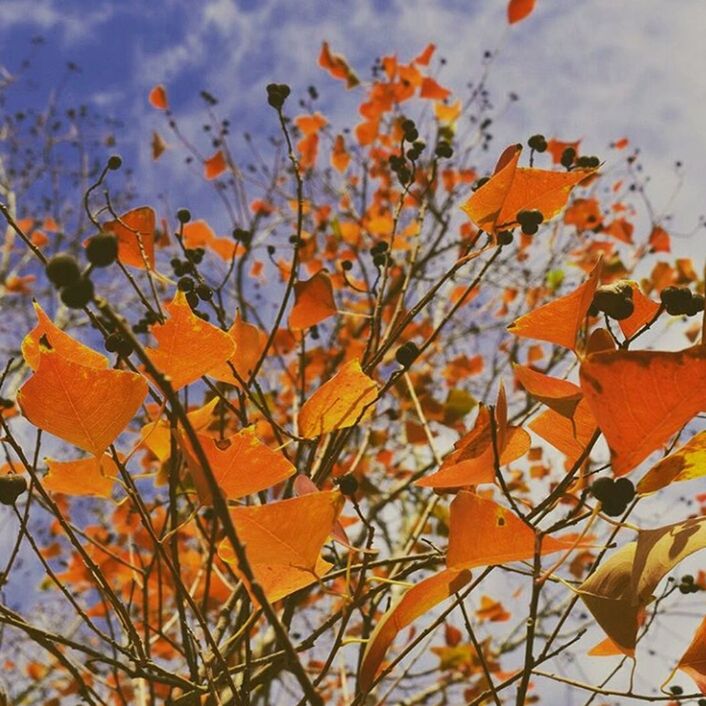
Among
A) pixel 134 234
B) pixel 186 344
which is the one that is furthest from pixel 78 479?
pixel 134 234

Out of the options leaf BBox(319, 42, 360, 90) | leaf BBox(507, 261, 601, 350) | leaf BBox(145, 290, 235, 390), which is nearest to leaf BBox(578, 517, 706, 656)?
leaf BBox(507, 261, 601, 350)

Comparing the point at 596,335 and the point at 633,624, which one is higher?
the point at 596,335

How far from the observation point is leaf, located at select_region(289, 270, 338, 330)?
150cm

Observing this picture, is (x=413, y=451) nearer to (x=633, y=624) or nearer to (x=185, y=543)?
(x=185, y=543)

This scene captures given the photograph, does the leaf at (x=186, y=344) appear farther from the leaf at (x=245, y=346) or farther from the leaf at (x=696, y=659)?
the leaf at (x=696, y=659)

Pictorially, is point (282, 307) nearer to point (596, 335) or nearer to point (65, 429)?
point (65, 429)

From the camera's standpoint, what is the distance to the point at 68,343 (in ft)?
3.27

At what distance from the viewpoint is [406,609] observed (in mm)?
825

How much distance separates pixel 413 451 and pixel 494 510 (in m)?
3.28

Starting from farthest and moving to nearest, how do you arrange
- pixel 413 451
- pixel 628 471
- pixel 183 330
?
pixel 413 451 < pixel 183 330 < pixel 628 471

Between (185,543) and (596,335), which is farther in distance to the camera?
(185,543)

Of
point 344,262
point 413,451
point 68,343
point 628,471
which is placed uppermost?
point 413,451

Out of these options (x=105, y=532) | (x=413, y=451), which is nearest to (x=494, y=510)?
(x=413, y=451)

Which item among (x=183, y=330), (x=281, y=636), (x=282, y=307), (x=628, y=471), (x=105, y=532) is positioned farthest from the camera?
(x=105, y=532)
